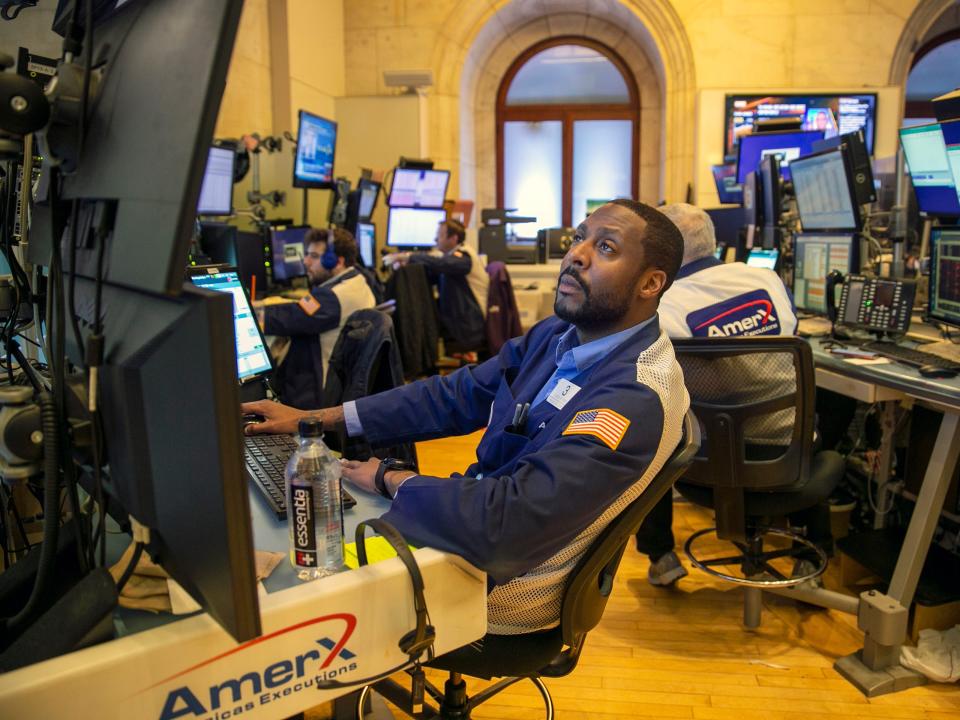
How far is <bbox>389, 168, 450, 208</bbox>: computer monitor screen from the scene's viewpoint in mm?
6184

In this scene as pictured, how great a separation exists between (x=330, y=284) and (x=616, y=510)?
244 cm

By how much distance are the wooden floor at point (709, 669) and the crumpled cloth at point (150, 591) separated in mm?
1284

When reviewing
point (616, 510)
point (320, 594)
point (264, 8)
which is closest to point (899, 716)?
point (616, 510)

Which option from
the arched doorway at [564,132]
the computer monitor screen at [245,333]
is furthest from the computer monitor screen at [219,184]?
the arched doorway at [564,132]

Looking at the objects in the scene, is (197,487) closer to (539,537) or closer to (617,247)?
(539,537)

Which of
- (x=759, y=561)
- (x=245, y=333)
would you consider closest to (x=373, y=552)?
(x=245, y=333)

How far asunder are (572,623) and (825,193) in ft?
8.30

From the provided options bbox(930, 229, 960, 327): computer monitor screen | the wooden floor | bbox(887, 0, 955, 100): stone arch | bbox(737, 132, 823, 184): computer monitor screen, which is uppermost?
bbox(887, 0, 955, 100): stone arch

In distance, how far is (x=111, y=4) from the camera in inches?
35.0

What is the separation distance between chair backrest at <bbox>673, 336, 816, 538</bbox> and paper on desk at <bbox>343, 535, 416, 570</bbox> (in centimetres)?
120

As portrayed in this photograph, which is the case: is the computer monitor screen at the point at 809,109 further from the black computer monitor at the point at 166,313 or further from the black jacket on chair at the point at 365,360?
the black computer monitor at the point at 166,313

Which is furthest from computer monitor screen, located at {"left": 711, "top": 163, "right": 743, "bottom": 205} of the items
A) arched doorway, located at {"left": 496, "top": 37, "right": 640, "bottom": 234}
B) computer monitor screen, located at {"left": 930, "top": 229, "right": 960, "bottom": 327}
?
arched doorway, located at {"left": 496, "top": 37, "right": 640, "bottom": 234}

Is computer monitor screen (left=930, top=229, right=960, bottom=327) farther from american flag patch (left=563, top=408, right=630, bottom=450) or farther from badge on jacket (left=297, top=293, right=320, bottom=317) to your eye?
badge on jacket (left=297, top=293, right=320, bottom=317)

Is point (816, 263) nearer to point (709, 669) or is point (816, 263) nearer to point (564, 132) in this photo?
point (709, 669)
